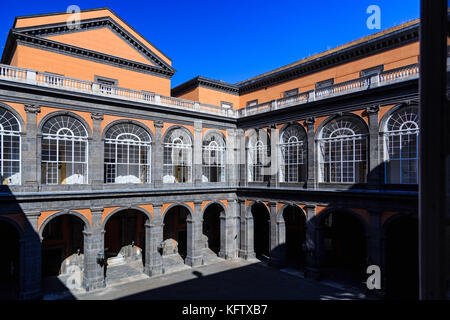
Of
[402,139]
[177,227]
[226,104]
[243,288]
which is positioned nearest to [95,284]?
[177,227]

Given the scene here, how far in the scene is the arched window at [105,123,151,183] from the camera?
19422 millimetres

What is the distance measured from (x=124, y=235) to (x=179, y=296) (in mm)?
9219

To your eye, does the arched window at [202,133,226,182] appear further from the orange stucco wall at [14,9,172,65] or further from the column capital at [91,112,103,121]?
the orange stucco wall at [14,9,172,65]

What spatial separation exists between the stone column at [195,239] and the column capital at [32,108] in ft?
41.4

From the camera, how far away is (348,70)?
21844 mm

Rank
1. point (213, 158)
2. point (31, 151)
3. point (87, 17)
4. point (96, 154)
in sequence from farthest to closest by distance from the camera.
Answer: point (213, 158) → point (87, 17) → point (96, 154) → point (31, 151)

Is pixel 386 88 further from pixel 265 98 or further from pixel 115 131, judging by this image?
pixel 115 131

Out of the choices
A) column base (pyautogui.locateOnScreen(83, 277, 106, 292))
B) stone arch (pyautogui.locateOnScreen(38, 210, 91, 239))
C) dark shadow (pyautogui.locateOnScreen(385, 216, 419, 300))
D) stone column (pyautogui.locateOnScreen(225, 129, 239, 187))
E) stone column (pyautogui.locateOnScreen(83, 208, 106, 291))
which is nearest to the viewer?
stone arch (pyautogui.locateOnScreen(38, 210, 91, 239))

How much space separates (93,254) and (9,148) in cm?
Answer: 810

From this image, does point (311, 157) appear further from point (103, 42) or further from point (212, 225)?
point (103, 42)

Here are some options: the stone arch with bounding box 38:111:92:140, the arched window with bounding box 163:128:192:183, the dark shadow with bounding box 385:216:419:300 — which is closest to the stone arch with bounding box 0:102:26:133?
the stone arch with bounding box 38:111:92:140

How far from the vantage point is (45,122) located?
16.8m

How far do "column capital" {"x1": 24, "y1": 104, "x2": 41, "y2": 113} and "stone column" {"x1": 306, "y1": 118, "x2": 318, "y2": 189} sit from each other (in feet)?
57.7
